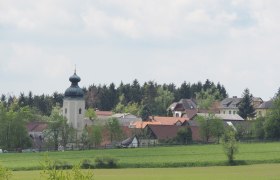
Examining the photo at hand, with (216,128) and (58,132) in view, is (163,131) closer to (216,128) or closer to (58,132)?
(216,128)

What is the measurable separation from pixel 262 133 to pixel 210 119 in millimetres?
10491

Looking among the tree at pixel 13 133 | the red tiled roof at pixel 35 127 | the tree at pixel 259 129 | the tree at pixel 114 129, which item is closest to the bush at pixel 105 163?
the tree at pixel 259 129

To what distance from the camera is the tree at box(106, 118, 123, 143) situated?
14312 cm

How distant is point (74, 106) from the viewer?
6033 inches

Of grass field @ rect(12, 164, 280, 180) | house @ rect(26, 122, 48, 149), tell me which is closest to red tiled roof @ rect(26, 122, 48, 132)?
house @ rect(26, 122, 48, 149)

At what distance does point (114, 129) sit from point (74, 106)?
13.2 metres

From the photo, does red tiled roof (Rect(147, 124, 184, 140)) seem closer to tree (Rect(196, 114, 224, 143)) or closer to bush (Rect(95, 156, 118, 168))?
tree (Rect(196, 114, 224, 143))

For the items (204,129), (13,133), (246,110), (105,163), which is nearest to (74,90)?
(13,133)

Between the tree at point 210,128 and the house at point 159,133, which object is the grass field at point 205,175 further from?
the house at point 159,133

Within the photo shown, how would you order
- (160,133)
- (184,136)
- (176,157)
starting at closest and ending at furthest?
(176,157)
(184,136)
(160,133)

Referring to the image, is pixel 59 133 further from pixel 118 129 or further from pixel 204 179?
pixel 204 179

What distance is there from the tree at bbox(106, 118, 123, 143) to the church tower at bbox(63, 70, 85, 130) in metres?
8.35

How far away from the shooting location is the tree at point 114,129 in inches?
5635

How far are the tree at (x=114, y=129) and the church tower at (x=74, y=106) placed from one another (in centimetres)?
835
